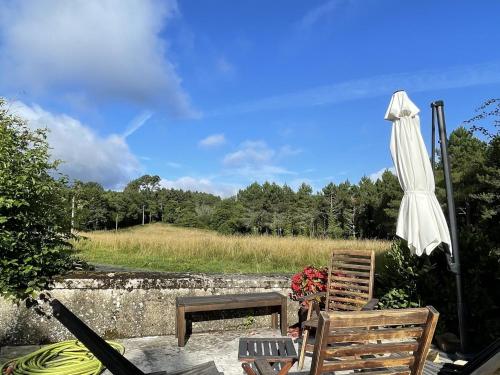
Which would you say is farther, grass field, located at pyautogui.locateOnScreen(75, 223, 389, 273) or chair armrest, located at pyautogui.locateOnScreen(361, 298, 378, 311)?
grass field, located at pyautogui.locateOnScreen(75, 223, 389, 273)

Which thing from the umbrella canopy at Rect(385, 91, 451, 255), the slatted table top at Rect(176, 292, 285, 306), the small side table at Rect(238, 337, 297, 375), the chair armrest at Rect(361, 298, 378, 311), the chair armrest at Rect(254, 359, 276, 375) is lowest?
the small side table at Rect(238, 337, 297, 375)

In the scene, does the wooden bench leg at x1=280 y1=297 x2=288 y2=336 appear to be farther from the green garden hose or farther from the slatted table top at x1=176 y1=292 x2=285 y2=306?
the green garden hose

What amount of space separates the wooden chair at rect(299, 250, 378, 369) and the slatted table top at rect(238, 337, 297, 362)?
2.77 ft

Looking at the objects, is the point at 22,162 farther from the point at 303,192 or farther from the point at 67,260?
the point at 303,192

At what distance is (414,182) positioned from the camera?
4.45 metres

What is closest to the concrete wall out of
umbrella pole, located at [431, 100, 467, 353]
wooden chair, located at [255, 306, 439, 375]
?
umbrella pole, located at [431, 100, 467, 353]

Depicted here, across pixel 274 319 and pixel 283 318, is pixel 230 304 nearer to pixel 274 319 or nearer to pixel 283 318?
pixel 283 318

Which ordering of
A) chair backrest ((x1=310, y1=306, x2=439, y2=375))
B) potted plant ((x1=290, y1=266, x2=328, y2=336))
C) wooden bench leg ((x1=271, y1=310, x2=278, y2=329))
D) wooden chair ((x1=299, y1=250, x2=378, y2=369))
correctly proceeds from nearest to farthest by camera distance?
1. chair backrest ((x1=310, y1=306, x2=439, y2=375))
2. wooden chair ((x1=299, y1=250, x2=378, y2=369))
3. potted plant ((x1=290, y1=266, x2=328, y2=336))
4. wooden bench leg ((x1=271, y1=310, x2=278, y2=329))

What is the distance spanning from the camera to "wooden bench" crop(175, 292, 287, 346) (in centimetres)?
508

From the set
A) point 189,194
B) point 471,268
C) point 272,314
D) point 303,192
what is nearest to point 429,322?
point 471,268

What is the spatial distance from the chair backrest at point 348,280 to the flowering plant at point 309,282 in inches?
11.5

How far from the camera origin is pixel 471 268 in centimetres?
512

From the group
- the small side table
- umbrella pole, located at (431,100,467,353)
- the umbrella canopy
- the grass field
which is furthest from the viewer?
the grass field

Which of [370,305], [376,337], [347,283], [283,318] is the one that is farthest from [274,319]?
[376,337]
